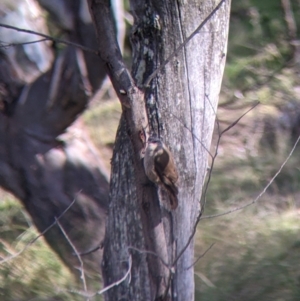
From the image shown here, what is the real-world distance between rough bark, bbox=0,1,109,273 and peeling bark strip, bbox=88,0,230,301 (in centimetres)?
115

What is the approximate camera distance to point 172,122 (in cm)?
218

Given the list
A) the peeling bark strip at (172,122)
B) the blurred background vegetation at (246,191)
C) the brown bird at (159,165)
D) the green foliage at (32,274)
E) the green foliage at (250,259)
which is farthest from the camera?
the green foliage at (32,274)

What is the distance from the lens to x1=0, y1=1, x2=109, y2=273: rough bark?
3.42 metres

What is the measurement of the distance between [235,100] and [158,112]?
4.25 metres

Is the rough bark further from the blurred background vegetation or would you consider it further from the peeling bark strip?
the peeling bark strip

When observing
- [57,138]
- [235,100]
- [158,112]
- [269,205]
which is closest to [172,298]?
[158,112]

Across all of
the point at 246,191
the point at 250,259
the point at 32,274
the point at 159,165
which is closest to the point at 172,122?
the point at 159,165

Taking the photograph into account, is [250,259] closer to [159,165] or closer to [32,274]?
[32,274]

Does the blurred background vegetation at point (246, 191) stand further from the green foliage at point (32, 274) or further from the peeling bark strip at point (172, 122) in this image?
the peeling bark strip at point (172, 122)

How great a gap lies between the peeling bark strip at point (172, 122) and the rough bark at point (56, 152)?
1.15 metres

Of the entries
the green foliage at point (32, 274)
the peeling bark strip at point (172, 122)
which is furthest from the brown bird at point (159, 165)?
the green foliage at point (32, 274)

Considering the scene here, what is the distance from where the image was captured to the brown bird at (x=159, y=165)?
5.79 ft

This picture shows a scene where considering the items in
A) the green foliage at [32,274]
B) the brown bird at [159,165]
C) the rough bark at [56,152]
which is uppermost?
the rough bark at [56,152]

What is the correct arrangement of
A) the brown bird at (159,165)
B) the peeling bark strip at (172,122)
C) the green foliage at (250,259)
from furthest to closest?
Answer: the green foliage at (250,259) → the peeling bark strip at (172,122) → the brown bird at (159,165)
